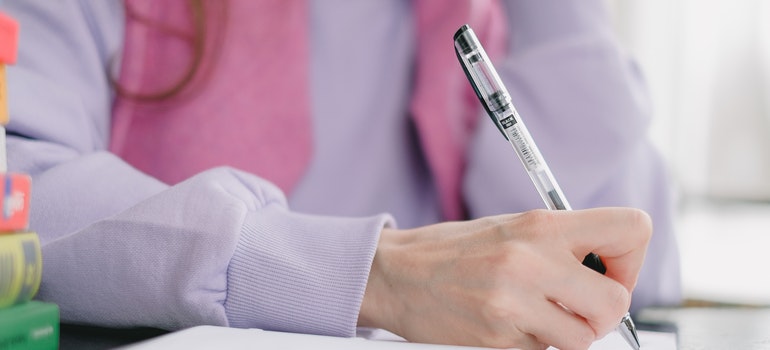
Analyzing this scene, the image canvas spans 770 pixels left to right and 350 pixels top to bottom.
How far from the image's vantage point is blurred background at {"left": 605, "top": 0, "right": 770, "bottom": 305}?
2.57m

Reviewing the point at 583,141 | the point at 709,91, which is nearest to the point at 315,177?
the point at 583,141

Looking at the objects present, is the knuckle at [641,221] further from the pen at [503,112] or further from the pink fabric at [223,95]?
the pink fabric at [223,95]

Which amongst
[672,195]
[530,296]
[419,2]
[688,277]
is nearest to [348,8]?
[419,2]

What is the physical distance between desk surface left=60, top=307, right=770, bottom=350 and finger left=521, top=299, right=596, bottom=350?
71 millimetres

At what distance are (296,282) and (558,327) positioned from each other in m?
0.15

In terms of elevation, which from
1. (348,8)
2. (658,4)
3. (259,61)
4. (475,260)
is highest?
(658,4)

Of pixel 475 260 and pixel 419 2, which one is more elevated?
pixel 419 2

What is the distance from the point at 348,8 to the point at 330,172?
18 cm

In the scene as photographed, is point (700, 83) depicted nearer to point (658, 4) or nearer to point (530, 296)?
point (658, 4)

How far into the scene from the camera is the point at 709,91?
2.66 m

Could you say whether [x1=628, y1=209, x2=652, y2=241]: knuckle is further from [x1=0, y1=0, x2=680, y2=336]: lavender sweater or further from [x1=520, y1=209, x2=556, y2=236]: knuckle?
[x1=0, y1=0, x2=680, y2=336]: lavender sweater

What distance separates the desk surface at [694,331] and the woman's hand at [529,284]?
2.9 inches

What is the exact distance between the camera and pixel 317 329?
0.42m

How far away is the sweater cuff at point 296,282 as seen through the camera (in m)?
0.42
